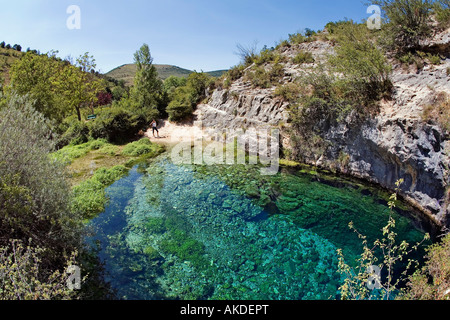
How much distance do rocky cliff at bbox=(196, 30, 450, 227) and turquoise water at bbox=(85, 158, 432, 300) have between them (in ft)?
4.16

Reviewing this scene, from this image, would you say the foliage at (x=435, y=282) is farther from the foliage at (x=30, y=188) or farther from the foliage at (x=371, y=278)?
the foliage at (x=30, y=188)

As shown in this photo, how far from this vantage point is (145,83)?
27703mm

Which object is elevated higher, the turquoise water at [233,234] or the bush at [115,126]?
the bush at [115,126]

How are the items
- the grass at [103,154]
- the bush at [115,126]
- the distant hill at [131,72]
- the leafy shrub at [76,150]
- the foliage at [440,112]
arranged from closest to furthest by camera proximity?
the foliage at [440,112] → the grass at [103,154] → the leafy shrub at [76,150] → the bush at [115,126] → the distant hill at [131,72]

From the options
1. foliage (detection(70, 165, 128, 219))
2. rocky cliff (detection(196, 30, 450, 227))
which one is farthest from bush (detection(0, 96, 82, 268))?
rocky cliff (detection(196, 30, 450, 227))

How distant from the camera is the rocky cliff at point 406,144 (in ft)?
30.8

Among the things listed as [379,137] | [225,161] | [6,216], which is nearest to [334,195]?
[379,137]

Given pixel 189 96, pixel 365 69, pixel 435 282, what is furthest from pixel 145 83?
pixel 435 282

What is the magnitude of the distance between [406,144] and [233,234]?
851 cm

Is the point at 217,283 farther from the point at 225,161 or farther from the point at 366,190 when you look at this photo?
the point at 225,161

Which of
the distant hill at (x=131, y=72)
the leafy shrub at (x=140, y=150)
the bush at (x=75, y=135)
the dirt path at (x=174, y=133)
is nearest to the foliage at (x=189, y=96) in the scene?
the dirt path at (x=174, y=133)

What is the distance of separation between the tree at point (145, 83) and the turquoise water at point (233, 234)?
1530 cm

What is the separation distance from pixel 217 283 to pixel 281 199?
19.4 ft

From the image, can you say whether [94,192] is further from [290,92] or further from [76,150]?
[290,92]
